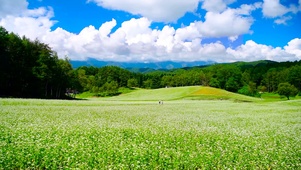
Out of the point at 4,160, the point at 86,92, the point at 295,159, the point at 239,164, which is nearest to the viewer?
the point at 4,160

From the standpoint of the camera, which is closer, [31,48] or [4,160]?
[4,160]

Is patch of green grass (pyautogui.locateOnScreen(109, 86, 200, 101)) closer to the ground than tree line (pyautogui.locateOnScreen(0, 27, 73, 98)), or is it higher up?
closer to the ground

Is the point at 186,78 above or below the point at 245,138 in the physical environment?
above

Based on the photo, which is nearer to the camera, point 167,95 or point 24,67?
point 24,67

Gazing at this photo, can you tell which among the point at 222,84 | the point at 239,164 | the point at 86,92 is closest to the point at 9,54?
the point at 239,164

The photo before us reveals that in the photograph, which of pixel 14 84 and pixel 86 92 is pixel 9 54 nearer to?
pixel 14 84

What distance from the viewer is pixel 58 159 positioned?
1157 cm

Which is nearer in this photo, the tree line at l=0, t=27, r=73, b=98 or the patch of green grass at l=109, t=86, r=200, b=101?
the tree line at l=0, t=27, r=73, b=98

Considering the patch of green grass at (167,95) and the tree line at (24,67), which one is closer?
the tree line at (24,67)

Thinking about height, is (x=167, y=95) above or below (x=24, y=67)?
below

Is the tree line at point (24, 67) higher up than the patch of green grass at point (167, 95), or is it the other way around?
the tree line at point (24, 67)

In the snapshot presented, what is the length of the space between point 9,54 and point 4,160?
66.4 meters

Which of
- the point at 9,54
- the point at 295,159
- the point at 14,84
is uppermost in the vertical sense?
the point at 9,54

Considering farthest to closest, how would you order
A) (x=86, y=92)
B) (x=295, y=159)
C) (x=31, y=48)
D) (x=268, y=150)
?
(x=86, y=92) → (x=31, y=48) → (x=268, y=150) → (x=295, y=159)
